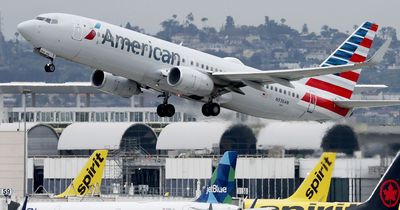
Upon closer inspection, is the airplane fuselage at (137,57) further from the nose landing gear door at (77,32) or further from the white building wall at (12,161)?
the white building wall at (12,161)

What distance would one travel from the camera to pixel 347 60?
7719 centimetres

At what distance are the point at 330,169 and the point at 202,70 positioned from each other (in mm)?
6906

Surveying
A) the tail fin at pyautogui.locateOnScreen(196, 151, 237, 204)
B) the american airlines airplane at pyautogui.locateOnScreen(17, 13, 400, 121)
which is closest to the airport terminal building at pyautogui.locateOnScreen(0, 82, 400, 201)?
the american airlines airplane at pyautogui.locateOnScreen(17, 13, 400, 121)

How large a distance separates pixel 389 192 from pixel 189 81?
1656cm

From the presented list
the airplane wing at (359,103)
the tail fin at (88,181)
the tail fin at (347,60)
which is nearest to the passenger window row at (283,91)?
the airplane wing at (359,103)

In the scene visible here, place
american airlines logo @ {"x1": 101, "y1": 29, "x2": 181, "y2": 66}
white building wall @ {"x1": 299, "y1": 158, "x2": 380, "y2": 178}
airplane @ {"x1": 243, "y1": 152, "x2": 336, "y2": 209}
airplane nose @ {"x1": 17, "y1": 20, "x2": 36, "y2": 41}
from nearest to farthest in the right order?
airplane nose @ {"x1": 17, "y1": 20, "x2": 36, "y2": 41}, american airlines logo @ {"x1": 101, "y1": 29, "x2": 181, "y2": 66}, airplane @ {"x1": 243, "y1": 152, "x2": 336, "y2": 209}, white building wall @ {"x1": 299, "y1": 158, "x2": 380, "y2": 178}

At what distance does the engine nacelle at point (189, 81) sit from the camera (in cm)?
6650

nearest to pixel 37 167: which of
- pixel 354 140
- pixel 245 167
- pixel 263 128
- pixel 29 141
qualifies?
pixel 29 141

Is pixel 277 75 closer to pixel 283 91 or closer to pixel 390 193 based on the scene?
pixel 283 91

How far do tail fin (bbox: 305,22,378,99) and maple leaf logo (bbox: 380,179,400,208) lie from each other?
2221 cm

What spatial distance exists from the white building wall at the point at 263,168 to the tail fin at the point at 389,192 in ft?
115

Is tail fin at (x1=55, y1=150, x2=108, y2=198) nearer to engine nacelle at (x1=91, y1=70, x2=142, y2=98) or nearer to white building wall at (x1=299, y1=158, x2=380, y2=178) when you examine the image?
engine nacelle at (x1=91, y1=70, x2=142, y2=98)

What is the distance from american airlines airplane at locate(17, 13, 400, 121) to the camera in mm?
64688

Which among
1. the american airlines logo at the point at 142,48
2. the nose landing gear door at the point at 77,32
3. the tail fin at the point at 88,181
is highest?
the nose landing gear door at the point at 77,32
